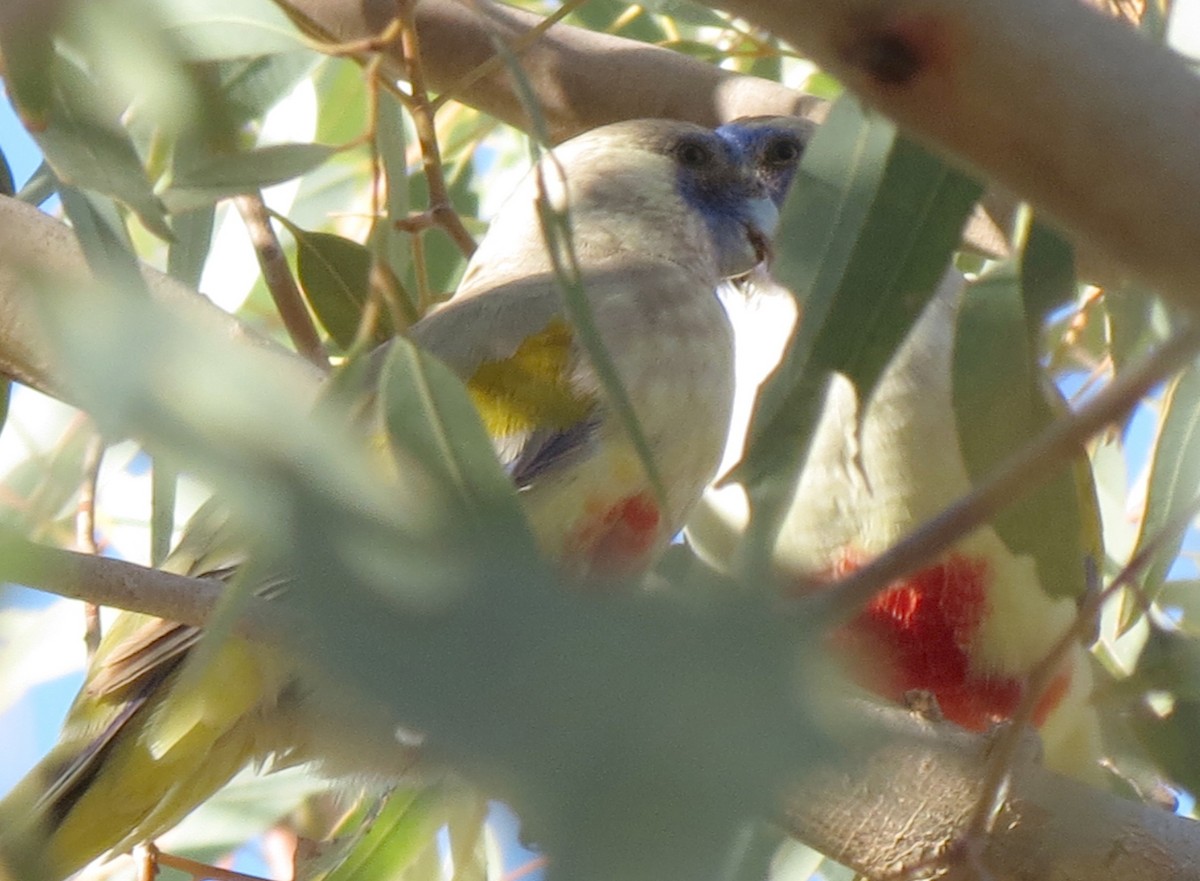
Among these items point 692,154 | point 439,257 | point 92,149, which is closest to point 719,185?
point 692,154

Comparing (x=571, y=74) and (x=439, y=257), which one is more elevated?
(x=571, y=74)

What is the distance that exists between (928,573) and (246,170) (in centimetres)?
83

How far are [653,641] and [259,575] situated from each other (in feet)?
0.83

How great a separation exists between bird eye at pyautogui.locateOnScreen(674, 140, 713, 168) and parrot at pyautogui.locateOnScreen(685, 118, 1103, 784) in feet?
1.16

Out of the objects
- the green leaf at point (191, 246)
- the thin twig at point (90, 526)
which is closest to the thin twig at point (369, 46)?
the green leaf at point (191, 246)

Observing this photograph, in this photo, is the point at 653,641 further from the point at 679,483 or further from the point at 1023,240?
the point at 679,483

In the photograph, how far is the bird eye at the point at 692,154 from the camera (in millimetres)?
1902

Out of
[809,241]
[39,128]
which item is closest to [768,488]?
[809,241]

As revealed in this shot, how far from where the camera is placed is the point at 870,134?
1072mm

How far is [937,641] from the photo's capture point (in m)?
Result: 1.69

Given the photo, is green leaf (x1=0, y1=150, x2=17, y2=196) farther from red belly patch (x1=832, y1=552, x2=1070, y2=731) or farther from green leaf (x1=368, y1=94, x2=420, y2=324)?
red belly patch (x1=832, y1=552, x2=1070, y2=731)

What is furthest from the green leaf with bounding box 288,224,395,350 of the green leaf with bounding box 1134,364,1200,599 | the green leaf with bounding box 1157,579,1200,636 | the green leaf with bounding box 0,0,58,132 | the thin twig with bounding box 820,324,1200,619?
the thin twig with bounding box 820,324,1200,619

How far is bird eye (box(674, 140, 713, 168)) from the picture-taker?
190cm

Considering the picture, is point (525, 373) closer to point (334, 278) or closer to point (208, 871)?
point (334, 278)
